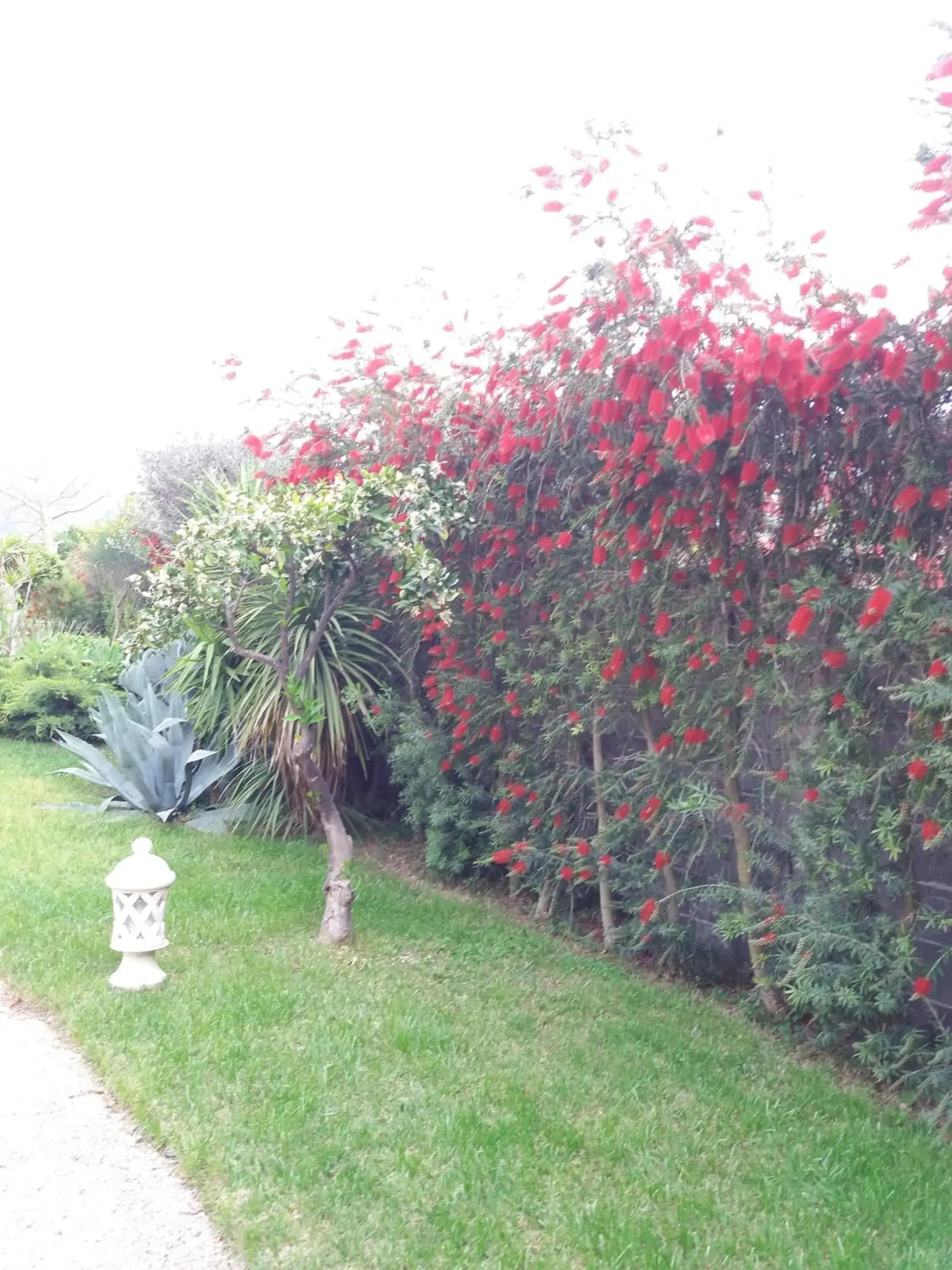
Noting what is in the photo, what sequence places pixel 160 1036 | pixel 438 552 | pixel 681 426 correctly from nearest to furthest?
pixel 681 426 < pixel 160 1036 < pixel 438 552

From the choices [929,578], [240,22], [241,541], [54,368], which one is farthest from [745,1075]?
[54,368]

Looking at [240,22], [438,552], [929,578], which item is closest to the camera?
[929,578]

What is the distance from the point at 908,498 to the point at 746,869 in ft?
5.62

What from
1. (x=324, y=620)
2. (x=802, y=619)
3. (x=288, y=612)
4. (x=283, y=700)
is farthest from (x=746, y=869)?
(x=283, y=700)

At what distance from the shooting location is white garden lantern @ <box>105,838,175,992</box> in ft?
13.9

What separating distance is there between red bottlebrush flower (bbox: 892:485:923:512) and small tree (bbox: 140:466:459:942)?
83.9 inches

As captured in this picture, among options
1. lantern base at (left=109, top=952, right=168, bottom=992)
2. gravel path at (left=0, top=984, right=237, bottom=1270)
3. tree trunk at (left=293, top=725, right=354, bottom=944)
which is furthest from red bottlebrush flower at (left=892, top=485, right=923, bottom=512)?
lantern base at (left=109, top=952, right=168, bottom=992)

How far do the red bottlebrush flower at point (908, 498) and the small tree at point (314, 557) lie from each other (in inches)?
83.9

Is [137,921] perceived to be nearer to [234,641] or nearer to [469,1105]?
[234,641]

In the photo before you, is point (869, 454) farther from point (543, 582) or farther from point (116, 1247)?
point (116, 1247)

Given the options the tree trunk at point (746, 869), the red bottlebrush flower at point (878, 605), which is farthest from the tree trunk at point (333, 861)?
the red bottlebrush flower at point (878, 605)

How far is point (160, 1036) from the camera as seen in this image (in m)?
3.81

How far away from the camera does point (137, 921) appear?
423 centimetres

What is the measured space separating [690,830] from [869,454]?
6.16ft
